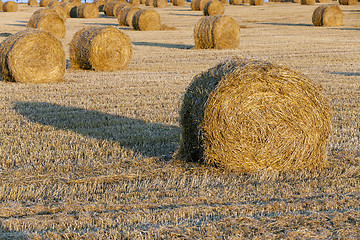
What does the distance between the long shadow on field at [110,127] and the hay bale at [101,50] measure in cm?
475

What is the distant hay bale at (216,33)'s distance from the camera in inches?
742

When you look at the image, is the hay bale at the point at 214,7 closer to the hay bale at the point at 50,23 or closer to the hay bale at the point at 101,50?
the hay bale at the point at 50,23

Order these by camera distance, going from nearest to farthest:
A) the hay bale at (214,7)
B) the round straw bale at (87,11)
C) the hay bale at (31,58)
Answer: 1. the hay bale at (31,58)
2. the hay bale at (214,7)
3. the round straw bale at (87,11)

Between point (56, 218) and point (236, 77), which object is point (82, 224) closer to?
point (56, 218)

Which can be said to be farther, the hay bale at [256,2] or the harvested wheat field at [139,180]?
the hay bale at [256,2]

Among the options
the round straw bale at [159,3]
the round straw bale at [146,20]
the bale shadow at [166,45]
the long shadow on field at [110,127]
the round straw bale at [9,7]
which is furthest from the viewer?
the round straw bale at [159,3]

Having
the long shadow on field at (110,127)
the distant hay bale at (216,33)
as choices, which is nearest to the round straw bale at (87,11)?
the distant hay bale at (216,33)

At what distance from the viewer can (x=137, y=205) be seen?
450 centimetres

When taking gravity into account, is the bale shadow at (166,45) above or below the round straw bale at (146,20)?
below

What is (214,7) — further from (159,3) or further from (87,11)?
(159,3)

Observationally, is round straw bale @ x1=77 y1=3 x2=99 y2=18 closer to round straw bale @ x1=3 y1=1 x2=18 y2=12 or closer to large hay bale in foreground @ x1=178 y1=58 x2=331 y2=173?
round straw bale @ x1=3 y1=1 x2=18 y2=12

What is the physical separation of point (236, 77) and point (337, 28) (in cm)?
2430

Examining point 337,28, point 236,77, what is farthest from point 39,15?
point 236,77

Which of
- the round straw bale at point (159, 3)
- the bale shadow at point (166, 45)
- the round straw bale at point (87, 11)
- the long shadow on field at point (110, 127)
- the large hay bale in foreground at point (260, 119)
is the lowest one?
the long shadow on field at point (110, 127)
